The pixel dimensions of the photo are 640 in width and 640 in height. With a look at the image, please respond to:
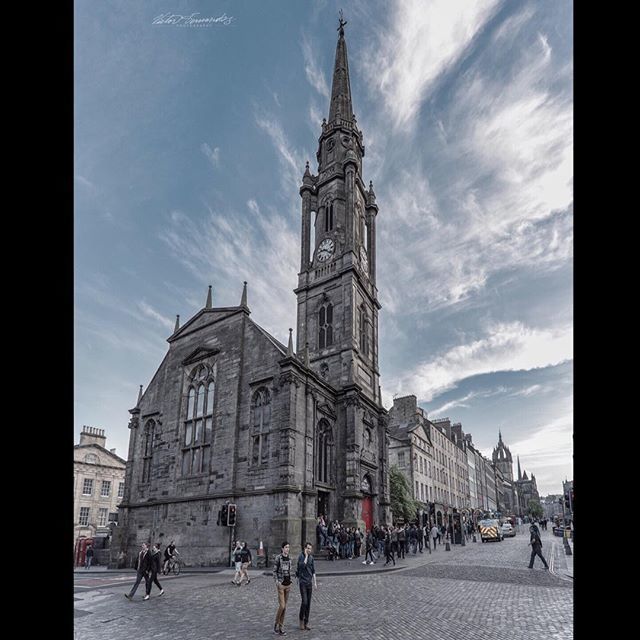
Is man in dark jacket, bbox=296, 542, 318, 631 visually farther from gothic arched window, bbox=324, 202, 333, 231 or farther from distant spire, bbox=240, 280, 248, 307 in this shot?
gothic arched window, bbox=324, 202, 333, 231

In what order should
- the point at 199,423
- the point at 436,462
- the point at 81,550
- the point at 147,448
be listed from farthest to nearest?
the point at 436,462, the point at 81,550, the point at 147,448, the point at 199,423

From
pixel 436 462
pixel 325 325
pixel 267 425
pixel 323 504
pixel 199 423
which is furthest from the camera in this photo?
pixel 436 462

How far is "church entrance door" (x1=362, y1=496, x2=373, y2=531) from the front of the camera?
30500mm

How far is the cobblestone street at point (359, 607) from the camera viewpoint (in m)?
9.52

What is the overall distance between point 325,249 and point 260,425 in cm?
1782

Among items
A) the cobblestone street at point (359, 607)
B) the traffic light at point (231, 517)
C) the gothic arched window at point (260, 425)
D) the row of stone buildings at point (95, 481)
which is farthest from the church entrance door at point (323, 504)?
the row of stone buildings at point (95, 481)

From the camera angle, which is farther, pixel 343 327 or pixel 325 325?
pixel 325 325

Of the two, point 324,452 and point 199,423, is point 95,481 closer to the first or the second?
point 199,423

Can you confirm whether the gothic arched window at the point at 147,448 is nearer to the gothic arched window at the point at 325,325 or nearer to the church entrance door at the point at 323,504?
the church entrance door at the point at 323,504

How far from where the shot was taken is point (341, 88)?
1939 inches

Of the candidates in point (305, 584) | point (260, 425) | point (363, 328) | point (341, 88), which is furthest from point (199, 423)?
point (341, 88)
